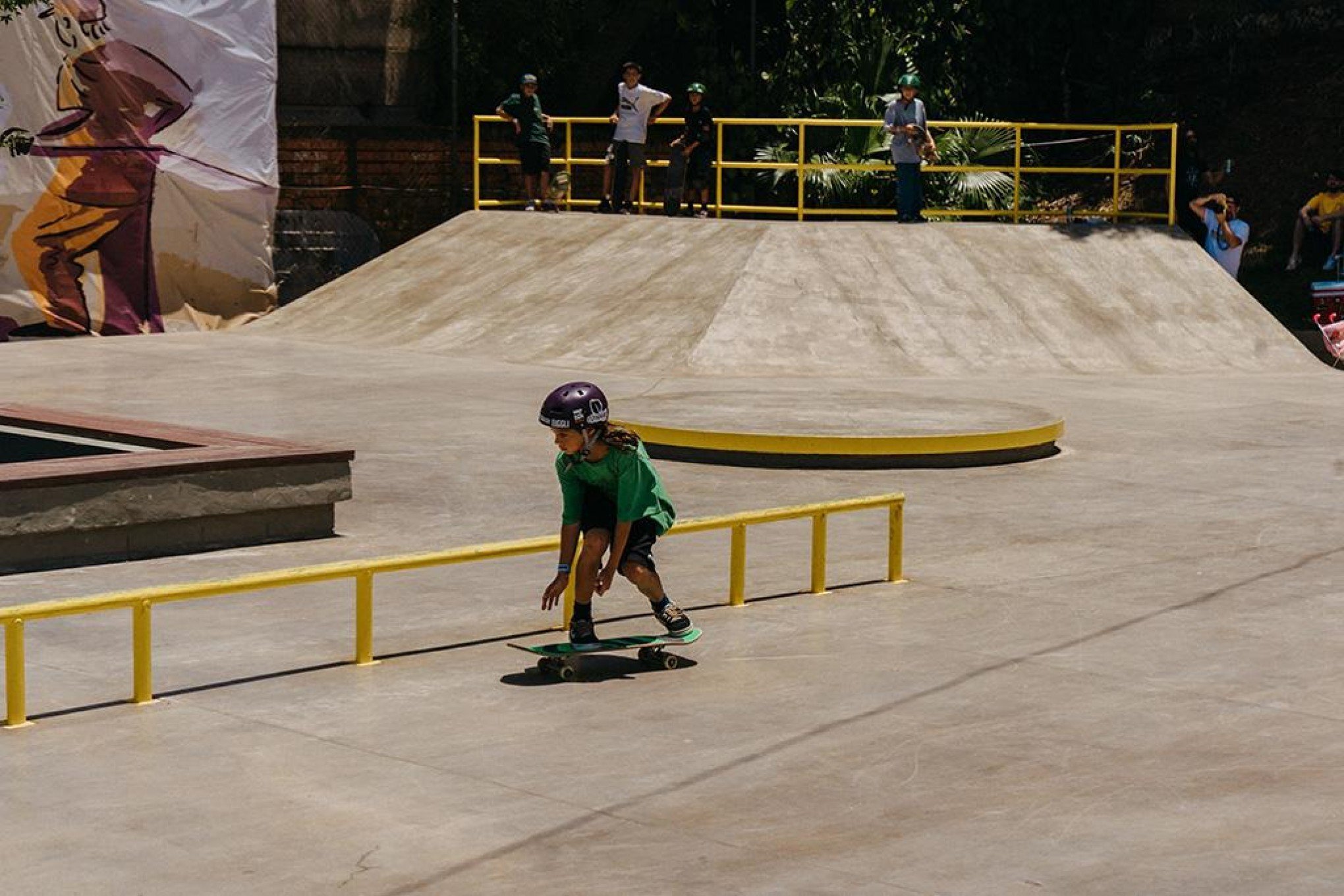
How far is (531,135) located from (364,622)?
19.6 meters

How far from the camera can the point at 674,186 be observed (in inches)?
1126

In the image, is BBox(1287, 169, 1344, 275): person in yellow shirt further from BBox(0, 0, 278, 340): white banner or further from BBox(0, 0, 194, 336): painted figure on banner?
BBox(0, 0, 194, 336): painted figure on banner

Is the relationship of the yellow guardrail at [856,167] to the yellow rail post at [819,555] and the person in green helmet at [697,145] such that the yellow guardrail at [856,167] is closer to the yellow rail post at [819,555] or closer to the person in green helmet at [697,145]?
the person in green helmet at [697,145]

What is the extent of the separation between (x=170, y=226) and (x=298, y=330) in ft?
7.44

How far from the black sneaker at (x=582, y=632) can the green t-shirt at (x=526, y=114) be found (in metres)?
19.5

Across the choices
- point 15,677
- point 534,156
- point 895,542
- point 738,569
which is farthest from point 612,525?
point 534,156

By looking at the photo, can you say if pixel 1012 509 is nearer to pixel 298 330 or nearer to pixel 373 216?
pixel 298 330

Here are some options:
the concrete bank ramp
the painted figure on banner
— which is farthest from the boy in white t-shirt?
the painted figure on banner

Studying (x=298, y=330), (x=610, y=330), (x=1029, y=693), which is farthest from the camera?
(x=298, y=330)

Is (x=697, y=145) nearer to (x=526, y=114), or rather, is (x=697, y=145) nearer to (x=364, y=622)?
(x=526, y=114)

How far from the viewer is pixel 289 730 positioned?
8758mm

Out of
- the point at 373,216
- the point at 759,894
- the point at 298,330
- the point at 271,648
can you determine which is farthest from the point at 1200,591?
the point at 373,216

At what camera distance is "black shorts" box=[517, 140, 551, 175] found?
2922cm

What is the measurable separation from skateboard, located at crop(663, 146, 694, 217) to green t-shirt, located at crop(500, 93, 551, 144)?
187 cm
